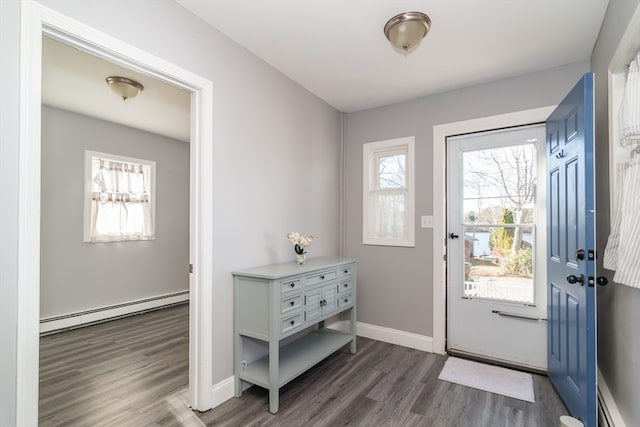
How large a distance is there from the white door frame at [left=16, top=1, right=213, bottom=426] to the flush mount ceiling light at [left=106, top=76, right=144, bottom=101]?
1.22 meters

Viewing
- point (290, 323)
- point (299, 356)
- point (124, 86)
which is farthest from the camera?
point (124, 86)

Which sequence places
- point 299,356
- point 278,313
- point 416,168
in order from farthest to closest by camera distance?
point 416,168, point 299,356, point 278,313

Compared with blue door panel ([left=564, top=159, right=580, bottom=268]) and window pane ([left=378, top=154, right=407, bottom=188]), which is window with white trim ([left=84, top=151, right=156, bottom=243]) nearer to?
window pane ([left=378, top=154, right=407, bottom=188])

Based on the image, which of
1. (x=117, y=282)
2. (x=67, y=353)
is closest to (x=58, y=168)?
(x=117, y=282)

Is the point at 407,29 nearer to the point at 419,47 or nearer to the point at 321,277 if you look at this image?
the point at 419,47

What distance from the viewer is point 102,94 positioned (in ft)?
10.9

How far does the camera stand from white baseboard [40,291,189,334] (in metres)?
3.67

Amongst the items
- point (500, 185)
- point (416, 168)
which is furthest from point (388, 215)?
point (500, 185)

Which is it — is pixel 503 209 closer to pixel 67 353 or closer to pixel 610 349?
pixel 610 349

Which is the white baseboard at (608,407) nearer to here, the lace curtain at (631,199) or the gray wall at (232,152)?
the lace curtain at (631,199)

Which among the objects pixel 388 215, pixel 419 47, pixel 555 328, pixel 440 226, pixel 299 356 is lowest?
pixel 299 356

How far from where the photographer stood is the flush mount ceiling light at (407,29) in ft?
6.67

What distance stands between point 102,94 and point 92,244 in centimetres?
189

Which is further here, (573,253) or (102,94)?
(102,94)
